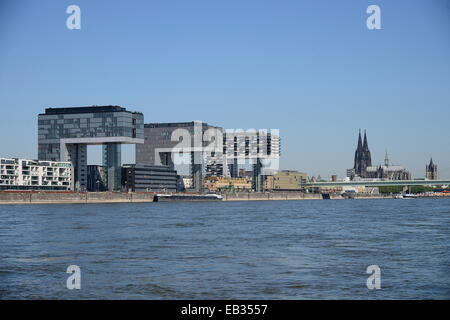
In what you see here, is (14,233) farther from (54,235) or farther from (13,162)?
(13,162)

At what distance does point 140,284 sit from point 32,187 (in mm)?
121222

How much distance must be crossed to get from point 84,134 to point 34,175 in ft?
53.0

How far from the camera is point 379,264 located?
22.0 metres

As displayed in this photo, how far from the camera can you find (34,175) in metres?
133

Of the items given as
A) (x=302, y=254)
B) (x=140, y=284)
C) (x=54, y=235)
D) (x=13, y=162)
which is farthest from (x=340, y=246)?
(x=13, y=162)

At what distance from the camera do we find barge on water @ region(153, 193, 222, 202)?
14825 centimetres

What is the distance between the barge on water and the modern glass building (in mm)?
11231

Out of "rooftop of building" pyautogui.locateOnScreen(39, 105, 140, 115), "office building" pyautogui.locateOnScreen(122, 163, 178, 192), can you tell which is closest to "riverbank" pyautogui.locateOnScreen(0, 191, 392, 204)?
"office building" pyautogui.locateOnScreen(122, 163, 178, 192)

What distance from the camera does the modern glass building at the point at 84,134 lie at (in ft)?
463

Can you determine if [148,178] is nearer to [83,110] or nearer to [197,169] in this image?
[197,169]

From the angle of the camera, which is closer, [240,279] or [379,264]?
[240,279]

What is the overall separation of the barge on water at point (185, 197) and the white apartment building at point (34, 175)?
21.2 m

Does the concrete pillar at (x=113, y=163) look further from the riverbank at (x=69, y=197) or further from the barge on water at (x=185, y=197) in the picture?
the barge on water at (x=185, y=197)

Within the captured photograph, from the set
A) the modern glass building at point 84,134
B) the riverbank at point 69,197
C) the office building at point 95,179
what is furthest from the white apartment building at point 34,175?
the office building at point 95,179
